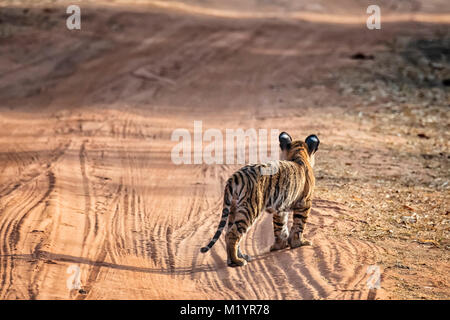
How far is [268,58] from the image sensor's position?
67.1ft

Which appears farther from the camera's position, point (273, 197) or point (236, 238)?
point (273, 197)

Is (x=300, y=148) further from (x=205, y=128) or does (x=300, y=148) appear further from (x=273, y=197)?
(x=205, y=128)

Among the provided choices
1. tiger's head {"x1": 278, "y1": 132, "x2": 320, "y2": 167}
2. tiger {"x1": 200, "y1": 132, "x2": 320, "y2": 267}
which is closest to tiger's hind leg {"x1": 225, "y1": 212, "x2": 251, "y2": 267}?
tiger {"x1": 200, "y1": 132, "x2": 320, "y2": 267}

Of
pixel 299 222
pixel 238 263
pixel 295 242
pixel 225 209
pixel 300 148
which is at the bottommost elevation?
pixel 238 263

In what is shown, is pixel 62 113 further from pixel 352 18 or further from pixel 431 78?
pixel 352 18

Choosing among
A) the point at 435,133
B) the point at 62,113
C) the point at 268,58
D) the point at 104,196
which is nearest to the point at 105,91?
the point at 62,113

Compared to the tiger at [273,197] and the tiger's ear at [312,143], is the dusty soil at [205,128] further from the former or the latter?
the tiger's ear at [312,143]

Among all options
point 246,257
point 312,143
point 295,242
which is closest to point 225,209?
point 246,257

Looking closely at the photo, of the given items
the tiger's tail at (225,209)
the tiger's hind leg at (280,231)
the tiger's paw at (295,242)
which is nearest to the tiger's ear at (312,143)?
the tiger's hind leg at (280,231)

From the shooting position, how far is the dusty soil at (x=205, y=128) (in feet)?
25.2

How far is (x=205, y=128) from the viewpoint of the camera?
48.4 ft

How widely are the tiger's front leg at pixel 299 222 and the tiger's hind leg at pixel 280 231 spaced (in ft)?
0.30

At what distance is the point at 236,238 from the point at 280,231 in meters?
0.99
